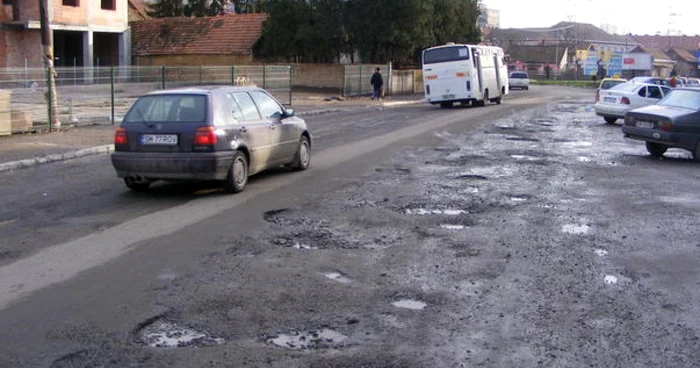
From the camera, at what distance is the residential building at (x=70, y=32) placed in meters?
41.9

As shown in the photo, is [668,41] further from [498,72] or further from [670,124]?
[670,124]

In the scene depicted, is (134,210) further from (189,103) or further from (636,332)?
(636,332)

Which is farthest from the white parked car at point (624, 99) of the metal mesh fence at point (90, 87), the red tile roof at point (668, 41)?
the red tile roof at point (668, 41)

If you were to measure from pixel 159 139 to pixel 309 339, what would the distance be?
594 centimetres

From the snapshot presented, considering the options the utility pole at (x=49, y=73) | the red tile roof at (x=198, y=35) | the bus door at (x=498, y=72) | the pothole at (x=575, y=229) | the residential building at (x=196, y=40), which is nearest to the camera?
the pothole at (x=575, y=229)

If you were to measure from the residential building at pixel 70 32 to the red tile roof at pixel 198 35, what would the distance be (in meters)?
1.92

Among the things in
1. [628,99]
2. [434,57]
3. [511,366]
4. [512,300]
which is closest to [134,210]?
[512,300]

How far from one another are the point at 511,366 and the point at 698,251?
13.3 feet

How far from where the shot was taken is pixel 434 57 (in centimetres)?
3478

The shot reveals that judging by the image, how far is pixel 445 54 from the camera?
3438cm

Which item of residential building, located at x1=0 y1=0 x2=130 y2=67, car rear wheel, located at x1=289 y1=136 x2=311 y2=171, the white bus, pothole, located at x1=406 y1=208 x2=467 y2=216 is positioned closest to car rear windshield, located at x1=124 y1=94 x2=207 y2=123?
car rear wheel, located at x1=289 y1=136 x2=311 y2=171

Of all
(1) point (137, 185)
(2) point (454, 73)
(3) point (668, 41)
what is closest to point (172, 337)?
(1) point (137, 185)

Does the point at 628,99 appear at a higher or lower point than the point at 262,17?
lower

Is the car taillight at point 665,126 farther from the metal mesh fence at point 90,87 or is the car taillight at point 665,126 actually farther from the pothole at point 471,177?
the metal mesh fence at point 90,87
